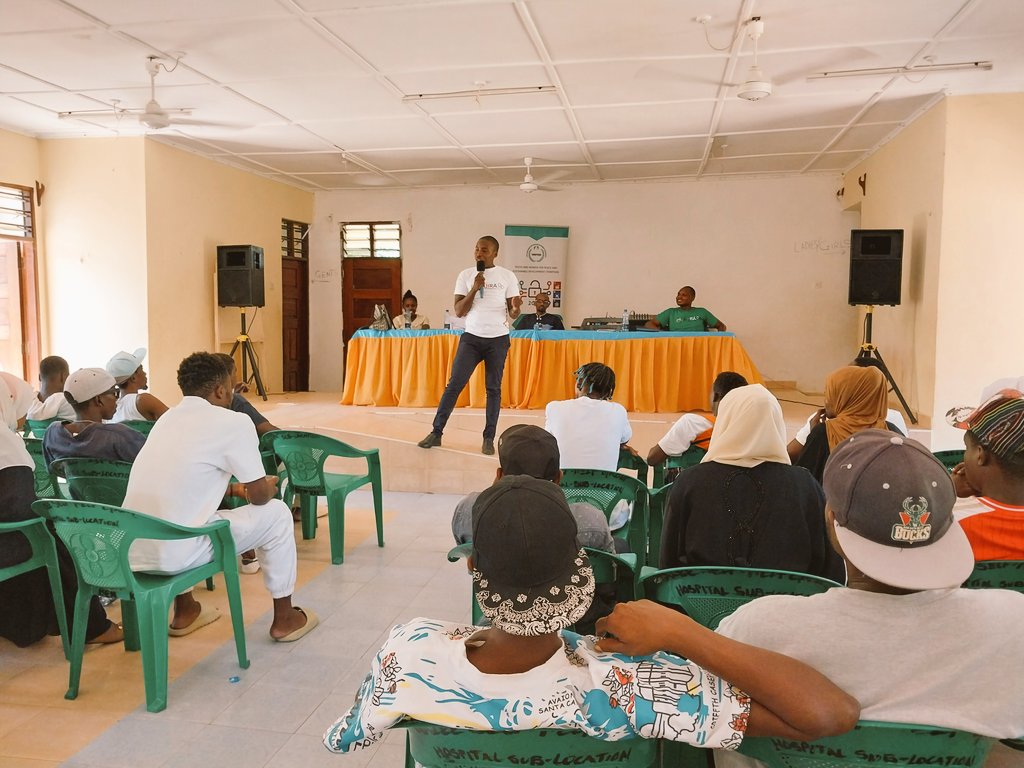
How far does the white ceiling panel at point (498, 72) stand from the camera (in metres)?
4.37

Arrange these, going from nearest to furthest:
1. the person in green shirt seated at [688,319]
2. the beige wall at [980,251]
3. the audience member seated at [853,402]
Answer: the audience member seated at [853,402] → the beige wall at [980,251] → the person in green shirt seated at [688,319]

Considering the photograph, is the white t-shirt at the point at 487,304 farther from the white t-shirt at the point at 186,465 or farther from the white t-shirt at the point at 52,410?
the white t-shirt at the point at 186,465

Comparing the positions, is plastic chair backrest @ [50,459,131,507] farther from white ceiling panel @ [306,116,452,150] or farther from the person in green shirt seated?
the person in green shirt seated

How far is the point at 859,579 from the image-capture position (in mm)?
1107

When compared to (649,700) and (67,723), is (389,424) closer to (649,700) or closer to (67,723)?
(67,723)

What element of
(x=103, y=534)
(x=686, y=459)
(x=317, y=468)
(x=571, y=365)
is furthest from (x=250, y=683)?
(x=571, y=365)

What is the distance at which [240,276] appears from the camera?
26.8ft

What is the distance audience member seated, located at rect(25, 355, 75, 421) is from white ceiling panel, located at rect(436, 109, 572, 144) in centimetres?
387

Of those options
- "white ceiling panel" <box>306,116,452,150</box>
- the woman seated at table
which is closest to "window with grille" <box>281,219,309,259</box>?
the woman seated at table

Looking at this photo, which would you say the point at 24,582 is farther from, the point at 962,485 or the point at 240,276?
the point at 240,276

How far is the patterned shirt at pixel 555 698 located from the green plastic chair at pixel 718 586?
0.49m

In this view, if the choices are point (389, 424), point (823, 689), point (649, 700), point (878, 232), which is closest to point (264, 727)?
point (649, 700)

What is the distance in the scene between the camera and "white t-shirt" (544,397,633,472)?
3.42 m

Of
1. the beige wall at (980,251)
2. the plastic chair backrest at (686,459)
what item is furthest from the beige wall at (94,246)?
the beige wall at (980,251)
